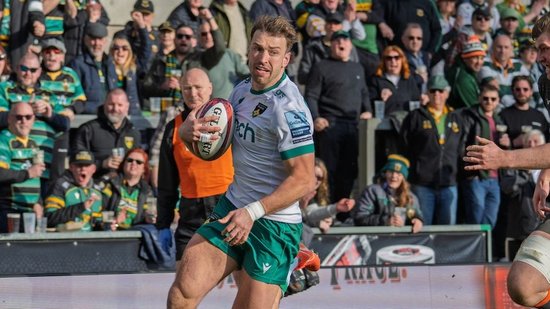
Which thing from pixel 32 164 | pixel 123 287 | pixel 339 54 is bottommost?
pixel 123 287

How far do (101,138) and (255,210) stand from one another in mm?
5344

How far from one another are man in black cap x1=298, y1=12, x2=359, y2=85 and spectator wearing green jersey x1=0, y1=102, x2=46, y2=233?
11.1 feet

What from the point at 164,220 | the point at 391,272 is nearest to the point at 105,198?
the point at 164,220

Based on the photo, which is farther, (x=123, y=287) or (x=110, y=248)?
(x=110, y=248)

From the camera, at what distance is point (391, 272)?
948 cm

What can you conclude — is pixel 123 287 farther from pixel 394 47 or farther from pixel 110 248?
pixel 394 47

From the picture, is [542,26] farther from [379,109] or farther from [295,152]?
[379,109]

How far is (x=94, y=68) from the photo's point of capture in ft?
41.5

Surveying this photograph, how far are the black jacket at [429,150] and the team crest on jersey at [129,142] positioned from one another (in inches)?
120

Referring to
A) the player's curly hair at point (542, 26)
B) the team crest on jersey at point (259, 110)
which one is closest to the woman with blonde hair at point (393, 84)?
the player's curly hair at point (542, 26)

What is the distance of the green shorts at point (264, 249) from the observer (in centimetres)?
699

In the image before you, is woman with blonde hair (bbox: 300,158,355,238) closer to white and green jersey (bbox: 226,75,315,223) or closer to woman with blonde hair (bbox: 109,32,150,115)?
woman with blonde hair (bbox: 109,32,150,115)

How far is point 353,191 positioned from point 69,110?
3.43m

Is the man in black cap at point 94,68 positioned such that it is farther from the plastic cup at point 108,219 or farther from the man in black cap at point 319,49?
the man in black cap at point 319,49
